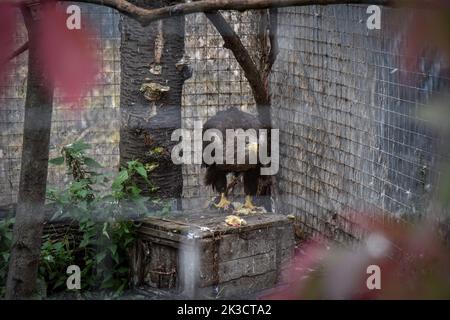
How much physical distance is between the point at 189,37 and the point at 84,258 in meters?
1.47

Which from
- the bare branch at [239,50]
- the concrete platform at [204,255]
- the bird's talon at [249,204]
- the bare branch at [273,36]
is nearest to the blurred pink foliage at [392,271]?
the bare branch at [239,50]

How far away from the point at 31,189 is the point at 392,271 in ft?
2.50

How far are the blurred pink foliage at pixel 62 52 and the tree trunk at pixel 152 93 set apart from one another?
A: 48.6 inches

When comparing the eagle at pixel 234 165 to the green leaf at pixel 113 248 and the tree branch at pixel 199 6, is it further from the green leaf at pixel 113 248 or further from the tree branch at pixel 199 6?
the tree branch at pixel 199 6

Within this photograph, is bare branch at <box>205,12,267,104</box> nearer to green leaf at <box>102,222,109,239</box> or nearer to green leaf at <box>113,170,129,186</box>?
green leaf at <box>113,170,129,186</box>

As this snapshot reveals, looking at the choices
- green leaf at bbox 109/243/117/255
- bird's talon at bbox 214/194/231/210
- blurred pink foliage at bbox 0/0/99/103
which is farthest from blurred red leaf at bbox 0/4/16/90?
bird's talon at bbox 214/194/231/210

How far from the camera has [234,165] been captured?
204 cm

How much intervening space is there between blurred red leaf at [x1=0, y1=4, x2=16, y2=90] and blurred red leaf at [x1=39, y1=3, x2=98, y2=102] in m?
0.03

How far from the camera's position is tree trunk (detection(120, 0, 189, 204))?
202cm

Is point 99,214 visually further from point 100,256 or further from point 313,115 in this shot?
point 313,115

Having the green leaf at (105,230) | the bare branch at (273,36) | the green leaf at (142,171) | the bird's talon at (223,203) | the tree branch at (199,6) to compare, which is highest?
the bare branch at (273,36)

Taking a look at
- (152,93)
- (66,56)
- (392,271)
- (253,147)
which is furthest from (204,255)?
(392,271)

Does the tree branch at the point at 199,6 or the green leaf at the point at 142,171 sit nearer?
the tree branch at the point at 199,6

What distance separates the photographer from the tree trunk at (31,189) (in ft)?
3.64
